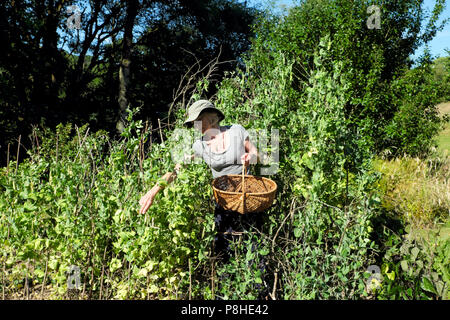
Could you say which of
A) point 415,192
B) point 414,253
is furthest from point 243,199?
point 415,192

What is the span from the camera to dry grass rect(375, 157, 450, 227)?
→ 3.89m

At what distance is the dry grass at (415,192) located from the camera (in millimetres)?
3895

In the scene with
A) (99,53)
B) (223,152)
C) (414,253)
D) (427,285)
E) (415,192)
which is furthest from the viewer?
(99,53)

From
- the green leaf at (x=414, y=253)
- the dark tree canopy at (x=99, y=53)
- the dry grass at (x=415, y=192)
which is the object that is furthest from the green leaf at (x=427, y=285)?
the dark tree canopy at (x=99, y=53)

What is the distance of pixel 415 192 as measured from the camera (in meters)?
4.36

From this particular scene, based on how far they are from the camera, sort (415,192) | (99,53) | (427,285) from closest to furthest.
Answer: (427,285)
(415,192)
(99,53)

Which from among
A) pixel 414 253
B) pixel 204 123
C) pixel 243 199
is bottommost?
pixel 414 253

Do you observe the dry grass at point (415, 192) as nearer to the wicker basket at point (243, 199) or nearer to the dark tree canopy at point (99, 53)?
the wicker basket at point (243, 199)

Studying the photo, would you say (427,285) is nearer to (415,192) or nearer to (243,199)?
(243,199)

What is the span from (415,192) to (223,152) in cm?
319

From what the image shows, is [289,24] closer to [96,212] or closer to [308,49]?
[308,49]

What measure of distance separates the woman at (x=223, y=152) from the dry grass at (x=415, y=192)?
2.01m
